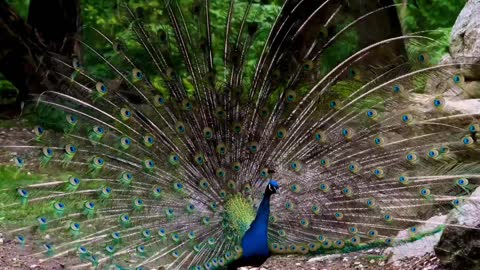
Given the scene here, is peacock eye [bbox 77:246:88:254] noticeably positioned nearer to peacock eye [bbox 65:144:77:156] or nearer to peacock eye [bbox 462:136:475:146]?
peacock eye [bbox 65:144:77:156]

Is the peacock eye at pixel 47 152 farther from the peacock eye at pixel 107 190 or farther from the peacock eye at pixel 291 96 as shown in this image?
the peacock eye at pixel 291 96

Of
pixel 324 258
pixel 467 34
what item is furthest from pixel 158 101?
pixel 467 34

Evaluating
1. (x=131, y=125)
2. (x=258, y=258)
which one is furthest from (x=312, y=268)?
(x=131, y=125)

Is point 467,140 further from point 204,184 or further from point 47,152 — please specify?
point 47,152

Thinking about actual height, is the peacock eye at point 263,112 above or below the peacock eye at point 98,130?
above

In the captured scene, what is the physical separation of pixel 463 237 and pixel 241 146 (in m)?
1.58

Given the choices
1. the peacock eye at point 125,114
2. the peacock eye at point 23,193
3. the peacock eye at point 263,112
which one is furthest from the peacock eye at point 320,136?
the peacock eye at point 23,193

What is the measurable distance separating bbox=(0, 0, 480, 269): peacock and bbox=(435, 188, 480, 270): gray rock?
19 cm

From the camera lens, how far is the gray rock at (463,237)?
14.8 feet

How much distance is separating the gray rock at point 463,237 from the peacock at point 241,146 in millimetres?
187

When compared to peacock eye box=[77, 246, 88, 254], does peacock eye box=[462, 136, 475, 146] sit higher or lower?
higher

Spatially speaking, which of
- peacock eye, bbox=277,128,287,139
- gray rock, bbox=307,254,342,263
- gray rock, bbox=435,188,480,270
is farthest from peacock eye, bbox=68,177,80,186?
gray rock, bbox=435,188,480,270

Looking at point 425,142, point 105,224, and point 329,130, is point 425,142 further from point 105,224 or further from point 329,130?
point 105,224

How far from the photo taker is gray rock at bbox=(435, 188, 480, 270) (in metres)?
4.51
